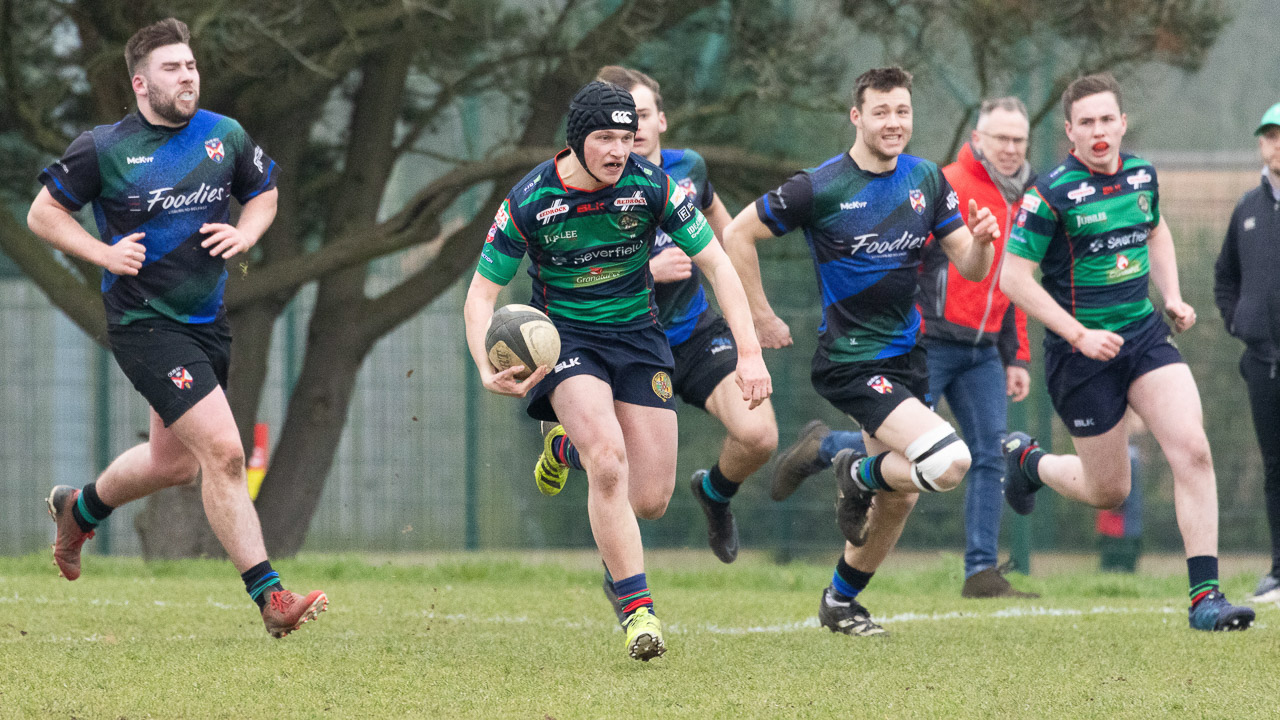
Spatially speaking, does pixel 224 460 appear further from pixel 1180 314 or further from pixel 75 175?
pixel 1180 314

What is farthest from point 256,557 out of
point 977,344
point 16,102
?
point 16,102

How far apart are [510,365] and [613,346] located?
55cm

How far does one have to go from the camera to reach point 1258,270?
8.09 m

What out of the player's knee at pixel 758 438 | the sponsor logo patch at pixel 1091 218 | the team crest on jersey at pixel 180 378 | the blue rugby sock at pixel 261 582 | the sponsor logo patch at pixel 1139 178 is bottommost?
the blue rugby sock at pixel 261 582

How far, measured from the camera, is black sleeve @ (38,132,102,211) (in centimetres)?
584

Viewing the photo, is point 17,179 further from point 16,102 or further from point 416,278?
point 416,278

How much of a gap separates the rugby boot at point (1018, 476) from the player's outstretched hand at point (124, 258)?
4277mm

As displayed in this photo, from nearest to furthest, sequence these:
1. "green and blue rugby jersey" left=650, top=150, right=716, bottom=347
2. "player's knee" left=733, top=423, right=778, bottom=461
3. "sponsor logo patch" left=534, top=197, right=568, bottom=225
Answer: "sponsor logo patch" left=534, top=197, right=568, bottom=225 → "player's knee" left=733, top=423, right=778, bottom=461 → "green and blue rugby jersey" left=650, top=150, right=716, bottom=347

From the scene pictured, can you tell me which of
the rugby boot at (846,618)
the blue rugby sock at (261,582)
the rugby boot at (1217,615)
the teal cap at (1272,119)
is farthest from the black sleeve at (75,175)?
the teal cap at (1272,119)

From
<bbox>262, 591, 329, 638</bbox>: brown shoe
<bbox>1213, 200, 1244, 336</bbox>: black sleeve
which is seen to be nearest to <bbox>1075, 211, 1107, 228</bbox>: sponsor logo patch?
<bbox>1213, 200, 1244, 336</bbox>: black sleeve

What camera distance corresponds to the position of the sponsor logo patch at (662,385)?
5.75m

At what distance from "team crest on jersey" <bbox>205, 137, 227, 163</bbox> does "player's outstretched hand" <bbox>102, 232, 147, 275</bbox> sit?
535mm

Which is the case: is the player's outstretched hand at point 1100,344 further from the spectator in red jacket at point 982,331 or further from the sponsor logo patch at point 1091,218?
A: the spectator in red jacket at point 982,331

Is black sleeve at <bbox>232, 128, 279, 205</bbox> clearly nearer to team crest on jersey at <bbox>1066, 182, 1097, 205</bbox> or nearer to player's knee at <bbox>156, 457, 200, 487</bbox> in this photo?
player's knee at <bbox>156, 457, 200, 487</bbox>
